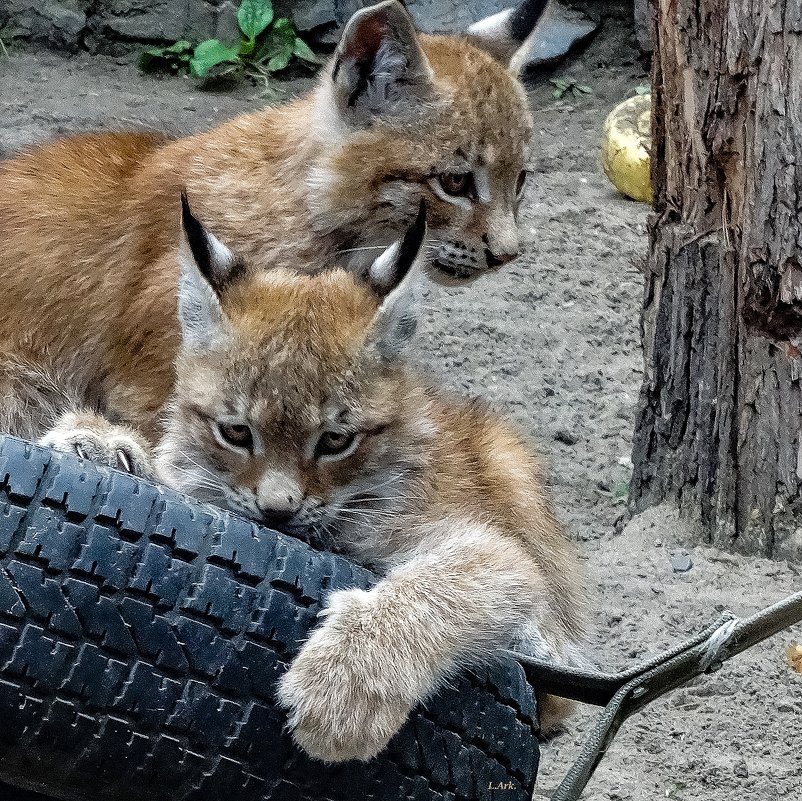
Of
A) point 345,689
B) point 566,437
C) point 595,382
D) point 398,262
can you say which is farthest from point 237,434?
point 595,382

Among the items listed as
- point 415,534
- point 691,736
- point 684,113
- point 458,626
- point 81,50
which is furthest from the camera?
point 81,50

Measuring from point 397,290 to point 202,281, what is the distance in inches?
22.4

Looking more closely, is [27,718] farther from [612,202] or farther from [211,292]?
[612,202]

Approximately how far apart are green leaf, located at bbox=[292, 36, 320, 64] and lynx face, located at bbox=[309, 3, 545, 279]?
5.42 metres

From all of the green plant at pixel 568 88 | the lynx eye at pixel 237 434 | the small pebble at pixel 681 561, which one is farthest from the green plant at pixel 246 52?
the lynx eye at pixel 237 434

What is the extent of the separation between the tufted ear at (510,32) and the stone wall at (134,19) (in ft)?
16.0

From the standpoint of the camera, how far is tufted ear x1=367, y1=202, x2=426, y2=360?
3.54m

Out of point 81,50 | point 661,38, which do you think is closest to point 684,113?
point 661,38

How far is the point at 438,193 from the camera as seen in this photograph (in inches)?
182

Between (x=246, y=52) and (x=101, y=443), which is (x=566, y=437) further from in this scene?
(x=246, y=52)

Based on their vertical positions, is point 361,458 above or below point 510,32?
below

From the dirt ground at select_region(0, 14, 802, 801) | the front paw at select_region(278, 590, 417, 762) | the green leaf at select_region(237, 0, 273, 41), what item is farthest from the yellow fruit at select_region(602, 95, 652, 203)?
the front paw at select_region(278, 590, 417, 762)

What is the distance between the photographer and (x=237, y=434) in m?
3.47

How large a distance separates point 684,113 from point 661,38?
0.31 m
